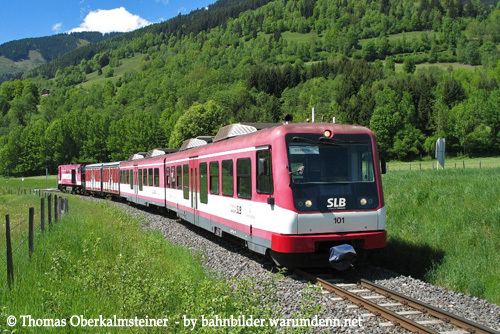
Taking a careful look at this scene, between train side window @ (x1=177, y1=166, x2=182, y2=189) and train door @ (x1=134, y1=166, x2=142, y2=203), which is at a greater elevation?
train side window @ (x1=177, y1=166, x2=182, y2=189)

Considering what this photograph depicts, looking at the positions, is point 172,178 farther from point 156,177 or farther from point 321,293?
point 321,293

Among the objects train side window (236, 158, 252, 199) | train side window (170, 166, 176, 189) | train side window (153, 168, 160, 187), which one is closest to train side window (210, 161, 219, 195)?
train side window (236, 158, 252, 199)

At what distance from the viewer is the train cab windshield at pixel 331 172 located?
10781 millimetres

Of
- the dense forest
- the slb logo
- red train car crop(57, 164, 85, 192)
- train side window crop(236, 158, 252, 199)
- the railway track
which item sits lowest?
red train car crop(57, 164, 85, 192)

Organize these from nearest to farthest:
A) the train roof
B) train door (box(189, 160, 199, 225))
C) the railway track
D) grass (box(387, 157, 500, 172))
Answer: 1. the railway track
2. the train roof
3. train door (box(189, 160, 199, 225))
4. grass (box(387, 157, 500, 172))

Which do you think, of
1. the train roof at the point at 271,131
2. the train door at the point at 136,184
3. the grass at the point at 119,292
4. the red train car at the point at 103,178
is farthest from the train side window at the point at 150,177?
the grass at the point at 119,292

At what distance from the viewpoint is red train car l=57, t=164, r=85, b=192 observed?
56.7 metres

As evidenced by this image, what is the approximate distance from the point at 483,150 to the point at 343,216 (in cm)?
8290

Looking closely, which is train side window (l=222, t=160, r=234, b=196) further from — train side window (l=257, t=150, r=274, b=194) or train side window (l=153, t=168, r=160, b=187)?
train side window (l=153, t=168, r=160, b=187)

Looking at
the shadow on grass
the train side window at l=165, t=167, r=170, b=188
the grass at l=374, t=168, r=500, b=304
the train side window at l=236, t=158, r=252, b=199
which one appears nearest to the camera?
the grass at l=374, t=168, r=500, b=304

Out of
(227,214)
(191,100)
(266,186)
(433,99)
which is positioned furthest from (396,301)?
(191,100)

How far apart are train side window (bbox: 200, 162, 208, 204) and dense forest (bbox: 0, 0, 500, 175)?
184 feet

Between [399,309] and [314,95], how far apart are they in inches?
4435

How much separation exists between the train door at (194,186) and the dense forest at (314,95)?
5465cm
